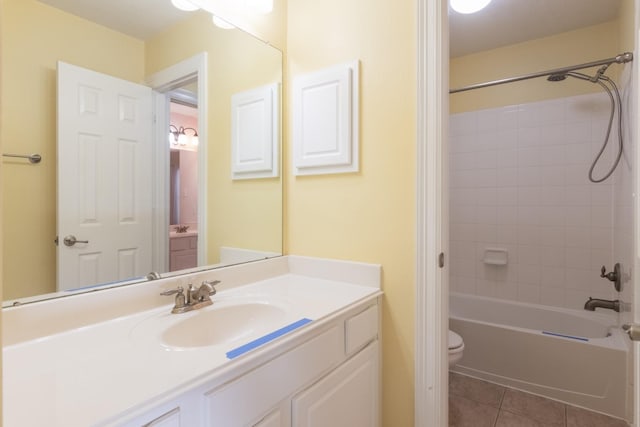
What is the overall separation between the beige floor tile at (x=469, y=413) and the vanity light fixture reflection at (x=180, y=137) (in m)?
1.89

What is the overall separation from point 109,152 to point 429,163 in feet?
3.70

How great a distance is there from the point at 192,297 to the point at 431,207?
932 millimetres

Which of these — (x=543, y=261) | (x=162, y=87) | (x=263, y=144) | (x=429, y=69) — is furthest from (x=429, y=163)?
(x=543, y=261)

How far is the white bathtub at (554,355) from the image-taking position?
70.6 inches

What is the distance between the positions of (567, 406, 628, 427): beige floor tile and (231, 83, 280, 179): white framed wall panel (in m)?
2.05

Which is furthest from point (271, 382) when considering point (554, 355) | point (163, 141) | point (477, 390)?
point (554, 355)

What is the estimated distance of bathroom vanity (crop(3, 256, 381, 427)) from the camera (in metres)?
0.64

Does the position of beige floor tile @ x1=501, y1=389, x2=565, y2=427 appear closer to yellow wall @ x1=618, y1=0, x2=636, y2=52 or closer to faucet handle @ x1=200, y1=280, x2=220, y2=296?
faucet handle @ x1=200, y1=280, x2=220, y2=296

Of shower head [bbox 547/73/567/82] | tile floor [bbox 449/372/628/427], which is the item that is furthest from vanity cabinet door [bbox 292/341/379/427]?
shower head [bbox 547/73/567/82]

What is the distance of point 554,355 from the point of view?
195 cm

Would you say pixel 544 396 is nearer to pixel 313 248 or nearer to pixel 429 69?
pixel 313 248

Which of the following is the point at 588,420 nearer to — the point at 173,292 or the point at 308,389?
the point at 308,389

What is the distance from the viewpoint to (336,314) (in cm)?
109

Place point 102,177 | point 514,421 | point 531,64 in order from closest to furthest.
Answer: point 102,177, point 514,421, point 531,64
